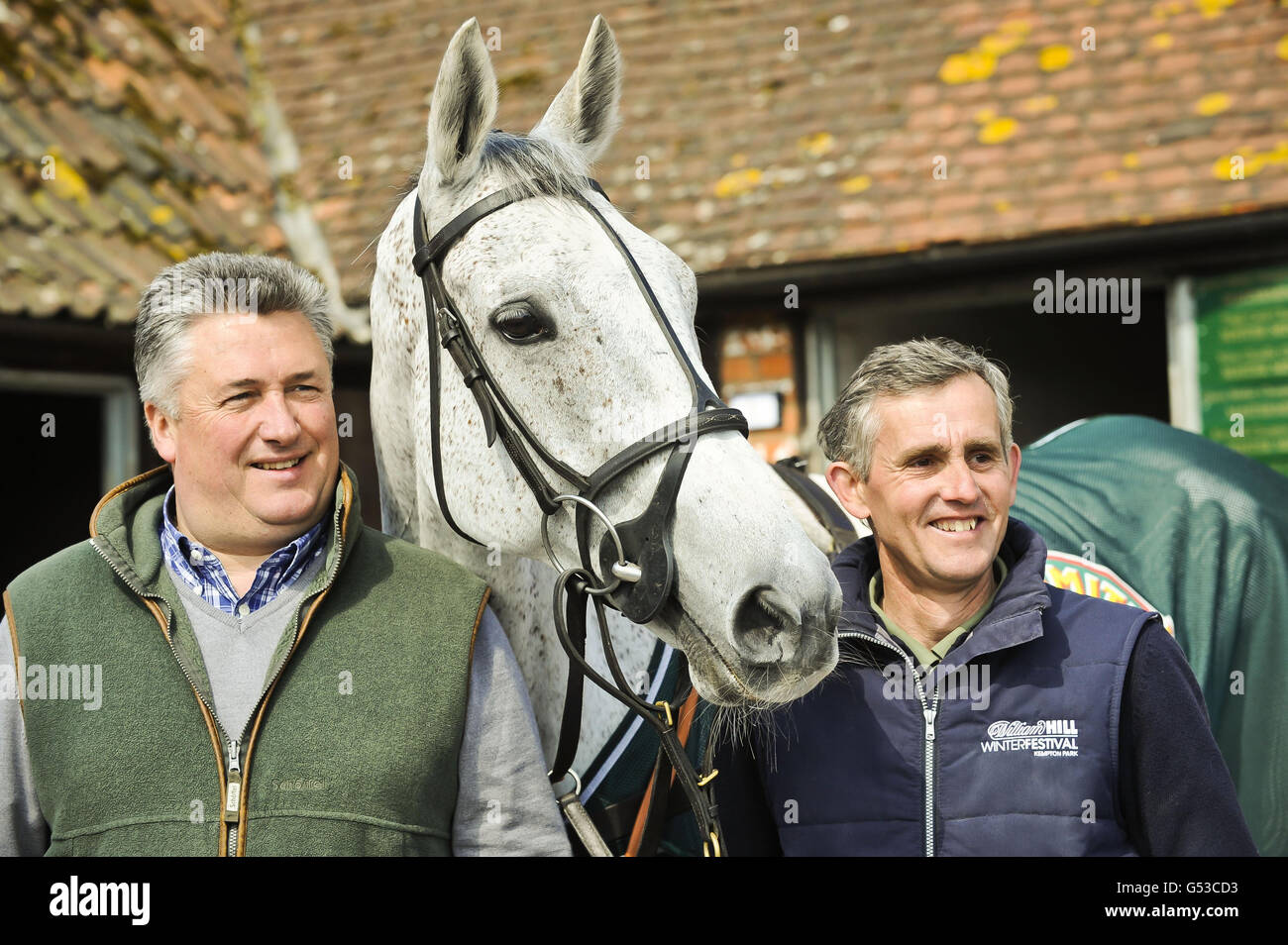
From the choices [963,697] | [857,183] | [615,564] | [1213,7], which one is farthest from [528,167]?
[1213,7]

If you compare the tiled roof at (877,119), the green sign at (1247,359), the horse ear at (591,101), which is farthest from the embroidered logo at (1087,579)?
the green sign at (1247,359)

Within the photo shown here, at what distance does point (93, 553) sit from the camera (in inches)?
71.6

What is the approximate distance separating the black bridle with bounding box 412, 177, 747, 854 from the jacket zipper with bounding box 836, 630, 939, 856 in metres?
0.34

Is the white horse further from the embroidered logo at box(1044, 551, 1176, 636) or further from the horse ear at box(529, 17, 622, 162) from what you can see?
the embroidered logo at box(1044, 551, 1176, 636)

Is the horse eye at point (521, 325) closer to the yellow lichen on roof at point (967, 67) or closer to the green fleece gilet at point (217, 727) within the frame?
the green fleece gilet at point (217, 727)

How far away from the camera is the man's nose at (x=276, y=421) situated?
1800 mm

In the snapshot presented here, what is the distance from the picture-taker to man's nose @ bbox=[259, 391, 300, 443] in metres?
1.80

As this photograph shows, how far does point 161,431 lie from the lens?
1.90m

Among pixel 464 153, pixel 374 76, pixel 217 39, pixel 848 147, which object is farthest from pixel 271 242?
pixel 464 153

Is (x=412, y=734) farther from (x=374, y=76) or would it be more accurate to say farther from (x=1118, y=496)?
(x=374, y=76)

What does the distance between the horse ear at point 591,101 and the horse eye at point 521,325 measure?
0.53 m

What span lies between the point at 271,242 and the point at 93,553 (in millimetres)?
5605

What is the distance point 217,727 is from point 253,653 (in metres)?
0.13
